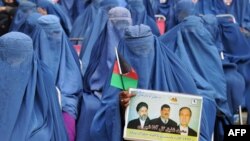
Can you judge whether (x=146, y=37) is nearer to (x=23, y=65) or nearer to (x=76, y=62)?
(x=23, y=65)

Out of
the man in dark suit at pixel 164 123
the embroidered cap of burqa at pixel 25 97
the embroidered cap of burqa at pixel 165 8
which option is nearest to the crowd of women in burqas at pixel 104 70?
the embroidered cap of burqa at pixel 25 97

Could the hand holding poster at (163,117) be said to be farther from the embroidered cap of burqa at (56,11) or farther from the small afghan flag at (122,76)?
the embroidered cap of burqa at (56,11)

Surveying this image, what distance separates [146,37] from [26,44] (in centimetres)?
94

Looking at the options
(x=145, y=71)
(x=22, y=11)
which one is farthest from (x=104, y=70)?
(x=22, y=11)

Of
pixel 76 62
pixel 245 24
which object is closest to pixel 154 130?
pixel 76 62

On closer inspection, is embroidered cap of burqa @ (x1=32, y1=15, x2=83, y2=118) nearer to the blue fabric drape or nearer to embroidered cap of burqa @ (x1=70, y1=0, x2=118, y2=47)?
the blue fabric drape

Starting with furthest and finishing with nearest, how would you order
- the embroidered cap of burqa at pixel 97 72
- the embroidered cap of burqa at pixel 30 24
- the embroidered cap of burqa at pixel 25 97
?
the embroidered cap of burqa at pixel 30 24, the embroidered cap of burqa at pixel 97 72, the embroidered cap of burqa at pixel 25 97

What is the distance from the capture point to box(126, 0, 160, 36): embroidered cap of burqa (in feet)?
24.2

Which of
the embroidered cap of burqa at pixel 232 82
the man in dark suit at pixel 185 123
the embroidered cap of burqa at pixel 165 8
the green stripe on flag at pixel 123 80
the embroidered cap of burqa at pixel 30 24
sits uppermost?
the embroidered cap of burqa at pixel 30 24

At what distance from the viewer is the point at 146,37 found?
13.5 feet

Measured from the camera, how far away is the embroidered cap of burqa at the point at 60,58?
4.86 meters

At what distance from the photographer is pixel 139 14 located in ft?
24.8

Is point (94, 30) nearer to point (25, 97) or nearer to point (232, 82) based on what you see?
point (232, 82)

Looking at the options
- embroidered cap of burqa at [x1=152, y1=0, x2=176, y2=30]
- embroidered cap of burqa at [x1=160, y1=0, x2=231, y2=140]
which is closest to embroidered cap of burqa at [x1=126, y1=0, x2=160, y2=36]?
embroidered cap of burqa at [x1=152, y1=0, x2=176, y2=30]
